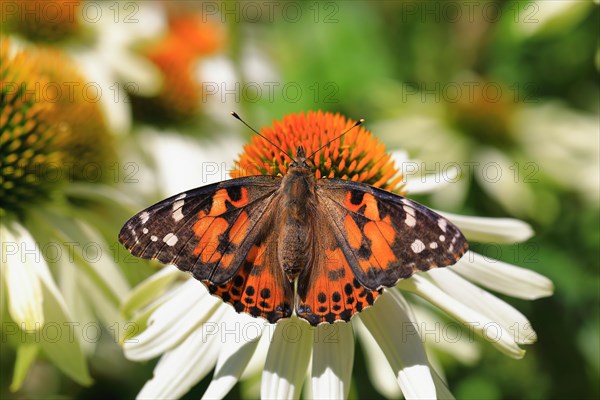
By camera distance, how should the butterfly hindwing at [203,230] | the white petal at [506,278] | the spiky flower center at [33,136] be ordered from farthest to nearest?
the spiky flower center at [33,136] → the white petal at [506,278] → the butterfly hindwing at [203,230]

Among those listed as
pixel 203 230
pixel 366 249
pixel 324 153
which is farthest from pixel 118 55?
pixel 366 249

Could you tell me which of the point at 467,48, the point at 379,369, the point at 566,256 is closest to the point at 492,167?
the point at 566,256

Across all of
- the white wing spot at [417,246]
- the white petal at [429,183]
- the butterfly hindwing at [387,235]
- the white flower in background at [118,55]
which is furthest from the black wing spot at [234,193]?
the white flower in background at [118,55]

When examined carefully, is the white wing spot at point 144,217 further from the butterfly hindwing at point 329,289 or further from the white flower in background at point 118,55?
the white flower in background at point 118,55

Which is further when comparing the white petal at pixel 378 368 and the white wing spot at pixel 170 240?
the white petal at pixel 378 368

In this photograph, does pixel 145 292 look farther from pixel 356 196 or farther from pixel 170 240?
pixel 356 196

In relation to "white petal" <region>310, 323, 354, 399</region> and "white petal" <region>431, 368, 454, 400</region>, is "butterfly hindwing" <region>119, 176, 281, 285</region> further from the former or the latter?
"white petal" <region>431, 368, 454, 400</region>

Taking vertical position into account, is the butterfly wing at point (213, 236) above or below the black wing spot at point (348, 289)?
above
